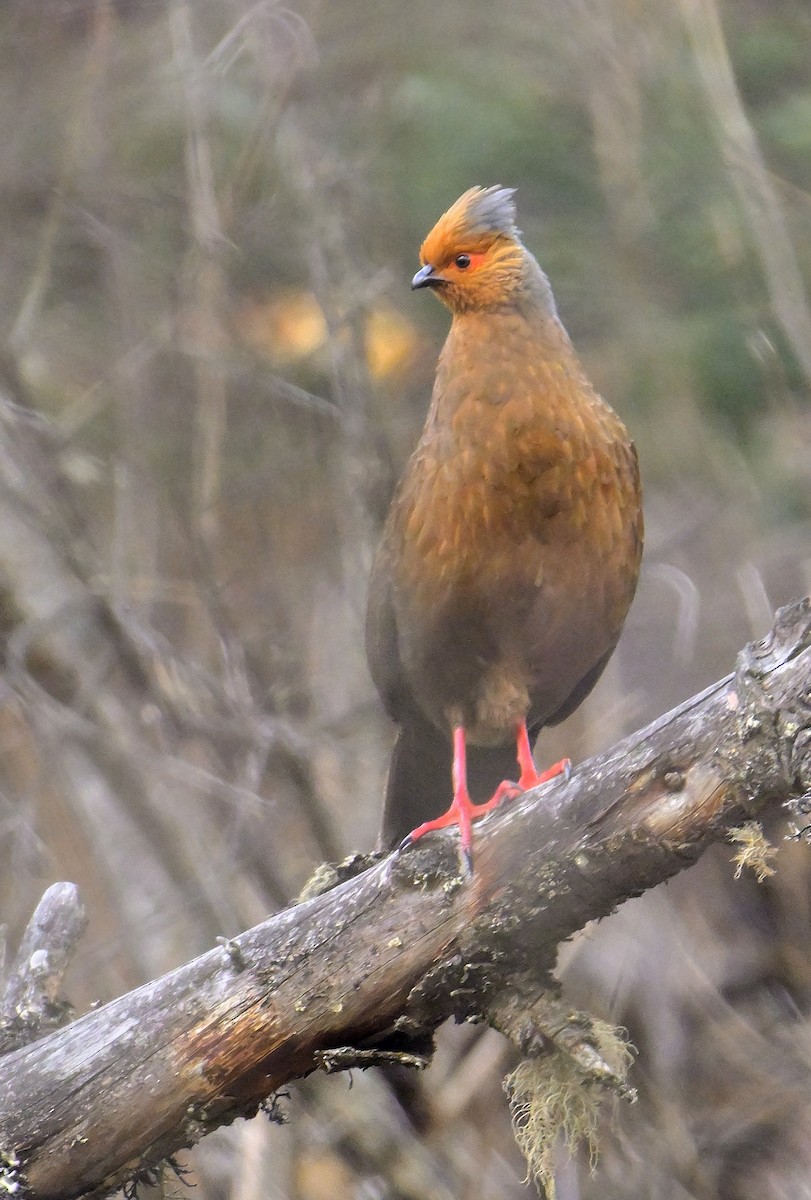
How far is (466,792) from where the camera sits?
3848 millimetres

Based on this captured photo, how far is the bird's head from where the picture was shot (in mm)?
3859

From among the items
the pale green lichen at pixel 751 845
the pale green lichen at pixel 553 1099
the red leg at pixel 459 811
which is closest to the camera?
the pale green lichen at pixel 751 845

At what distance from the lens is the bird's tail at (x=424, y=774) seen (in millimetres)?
4176

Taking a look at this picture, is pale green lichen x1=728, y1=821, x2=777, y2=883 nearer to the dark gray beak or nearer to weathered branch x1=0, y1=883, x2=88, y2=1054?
weathered branch x1=0, y1=883, x2=88, y2=1054

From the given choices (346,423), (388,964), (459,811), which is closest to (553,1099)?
(388,964)

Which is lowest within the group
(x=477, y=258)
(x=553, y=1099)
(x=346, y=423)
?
(x=553, y=1099)

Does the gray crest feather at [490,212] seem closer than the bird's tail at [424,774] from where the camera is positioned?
Yes

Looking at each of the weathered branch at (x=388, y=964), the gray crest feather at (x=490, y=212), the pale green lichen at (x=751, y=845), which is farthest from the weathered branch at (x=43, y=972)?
the gray crest feather at (x=490, y=212)

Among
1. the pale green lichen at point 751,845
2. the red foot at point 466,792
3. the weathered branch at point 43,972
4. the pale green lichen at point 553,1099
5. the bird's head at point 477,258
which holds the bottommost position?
the pale green lichen at point 553,1099

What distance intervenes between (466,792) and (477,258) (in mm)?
1489

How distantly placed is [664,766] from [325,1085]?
2815 millimetres

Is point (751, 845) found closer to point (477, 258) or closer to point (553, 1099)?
point (553, 1099)

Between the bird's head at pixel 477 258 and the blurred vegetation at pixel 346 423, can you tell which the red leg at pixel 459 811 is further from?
the blurred vegetation at pixel 346 423

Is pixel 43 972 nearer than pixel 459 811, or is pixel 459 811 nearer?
pixel 43 972
